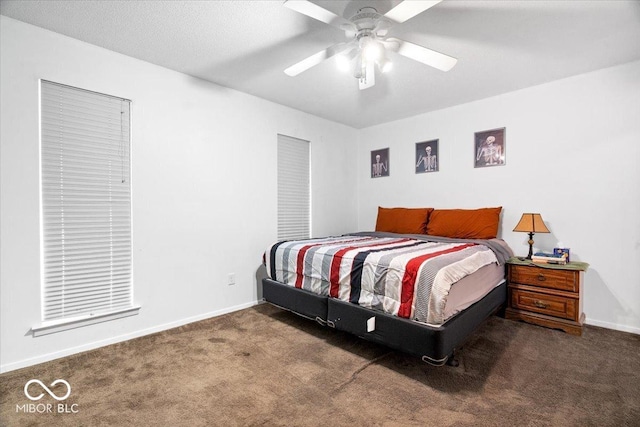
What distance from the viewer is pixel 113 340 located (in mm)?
2471

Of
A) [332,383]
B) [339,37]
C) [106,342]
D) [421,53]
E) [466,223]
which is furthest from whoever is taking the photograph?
[466,223]

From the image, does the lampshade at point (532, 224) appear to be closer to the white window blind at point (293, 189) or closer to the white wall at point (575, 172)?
the white wall at point (575, 172)

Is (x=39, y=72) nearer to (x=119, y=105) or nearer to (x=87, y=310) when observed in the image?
(x=119, y=105)

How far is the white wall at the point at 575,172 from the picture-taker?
2.71m

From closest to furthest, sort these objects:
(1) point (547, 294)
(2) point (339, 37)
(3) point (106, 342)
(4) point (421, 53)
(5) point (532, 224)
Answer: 1. (4) point (421, 53)
2. (2) point (339, 37)
3. (3) point (106, 342)
4. (1) point (547, 294)
5. (5) point (532, 224)

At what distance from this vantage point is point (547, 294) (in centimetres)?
274

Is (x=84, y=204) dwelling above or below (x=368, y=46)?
below

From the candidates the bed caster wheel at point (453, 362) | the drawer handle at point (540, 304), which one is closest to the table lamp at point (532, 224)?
the drawer handle at point (540, 304)

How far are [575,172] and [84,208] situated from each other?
14.9 feet

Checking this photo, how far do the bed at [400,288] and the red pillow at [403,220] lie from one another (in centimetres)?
53

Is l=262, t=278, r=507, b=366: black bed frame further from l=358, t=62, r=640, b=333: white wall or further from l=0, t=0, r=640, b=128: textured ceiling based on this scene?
l=0, t=0, r=640, b=128: textured ceiling

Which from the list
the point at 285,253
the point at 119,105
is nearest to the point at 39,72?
the point at 119,105

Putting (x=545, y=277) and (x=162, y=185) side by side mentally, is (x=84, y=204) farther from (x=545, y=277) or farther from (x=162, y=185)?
(x=545, y=277)

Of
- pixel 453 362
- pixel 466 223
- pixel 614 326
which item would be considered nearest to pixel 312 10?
pixel 453 362
